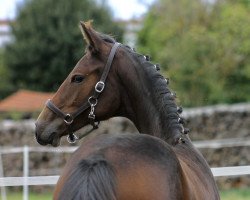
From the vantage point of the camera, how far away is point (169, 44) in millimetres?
22188

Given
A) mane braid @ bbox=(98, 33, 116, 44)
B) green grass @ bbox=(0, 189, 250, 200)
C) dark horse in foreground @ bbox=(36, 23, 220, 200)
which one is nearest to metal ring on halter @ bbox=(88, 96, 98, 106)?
dark horse in foreground @ bbox=(36, 23, 220, 200)

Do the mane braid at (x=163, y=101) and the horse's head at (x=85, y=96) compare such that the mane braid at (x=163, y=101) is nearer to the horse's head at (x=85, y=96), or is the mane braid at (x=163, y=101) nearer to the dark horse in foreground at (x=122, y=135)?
the dark horse in foreground at (x=122, y=135)

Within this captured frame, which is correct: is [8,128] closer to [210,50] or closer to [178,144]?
[210,50]

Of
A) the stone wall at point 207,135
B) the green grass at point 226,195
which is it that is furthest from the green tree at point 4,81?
the green grass at point 226,195

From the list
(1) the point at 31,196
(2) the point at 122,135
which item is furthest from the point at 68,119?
(1) the point at 31,196

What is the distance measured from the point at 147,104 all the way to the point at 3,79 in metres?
27.2

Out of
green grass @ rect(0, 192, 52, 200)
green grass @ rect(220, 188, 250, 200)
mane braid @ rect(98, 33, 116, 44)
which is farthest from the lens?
green grass @ rect(0, 192, 52, 200)

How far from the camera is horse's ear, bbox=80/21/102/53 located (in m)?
4.70

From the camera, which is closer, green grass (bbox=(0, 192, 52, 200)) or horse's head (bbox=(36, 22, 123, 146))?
horse's head (bbox=(36, 22, 123, 146))

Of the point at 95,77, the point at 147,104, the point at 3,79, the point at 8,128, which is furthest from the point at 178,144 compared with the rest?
the point at 3,79

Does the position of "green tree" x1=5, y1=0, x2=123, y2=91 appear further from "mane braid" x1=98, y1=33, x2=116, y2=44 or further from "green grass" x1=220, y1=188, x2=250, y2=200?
"mane braid" x1=98, y1=33, x2=116, y2=44

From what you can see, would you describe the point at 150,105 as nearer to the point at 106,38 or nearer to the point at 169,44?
the point at 106,38

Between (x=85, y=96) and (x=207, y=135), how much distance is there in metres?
11.1

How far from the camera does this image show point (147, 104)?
4594 mm
